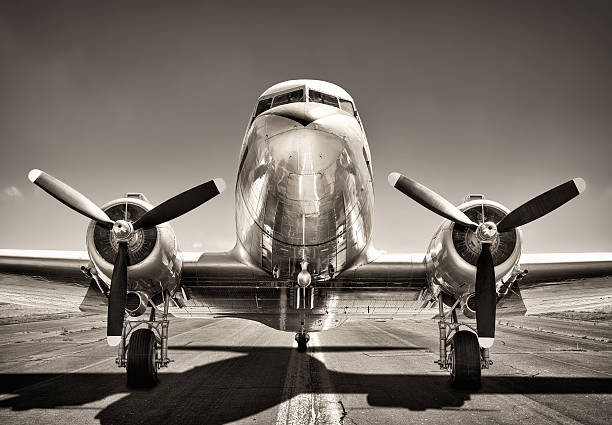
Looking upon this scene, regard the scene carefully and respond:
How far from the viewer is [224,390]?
28.8 feet

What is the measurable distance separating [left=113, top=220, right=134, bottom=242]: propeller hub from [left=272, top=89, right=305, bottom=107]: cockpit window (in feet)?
12.0

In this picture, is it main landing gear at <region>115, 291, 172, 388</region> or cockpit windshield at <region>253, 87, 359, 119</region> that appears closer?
cockpit windshield at <region>253, 87, 359, 119</region>

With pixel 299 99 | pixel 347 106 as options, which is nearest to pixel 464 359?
pixel 347 106

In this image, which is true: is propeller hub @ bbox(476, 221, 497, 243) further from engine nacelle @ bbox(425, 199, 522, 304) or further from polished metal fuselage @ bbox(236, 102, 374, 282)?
polished metal fuselage @ bbox(236, 102, 374, 282)

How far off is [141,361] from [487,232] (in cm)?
726

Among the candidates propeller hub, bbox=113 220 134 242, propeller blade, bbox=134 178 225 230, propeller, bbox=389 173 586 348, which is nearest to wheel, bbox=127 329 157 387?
propeller hub, bbox=113 220 134 242

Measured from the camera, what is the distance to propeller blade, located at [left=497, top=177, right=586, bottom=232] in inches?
344

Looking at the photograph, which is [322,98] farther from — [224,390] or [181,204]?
[224,390]

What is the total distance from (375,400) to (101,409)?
452 cm

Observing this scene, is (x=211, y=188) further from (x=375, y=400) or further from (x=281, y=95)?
(x=375, y=400)

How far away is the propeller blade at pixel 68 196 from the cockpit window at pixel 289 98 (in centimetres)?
405

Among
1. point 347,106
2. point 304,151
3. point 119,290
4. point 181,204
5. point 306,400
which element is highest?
point 347,106

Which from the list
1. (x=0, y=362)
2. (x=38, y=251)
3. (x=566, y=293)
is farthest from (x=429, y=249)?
(x=0, y=362)

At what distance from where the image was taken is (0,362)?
13.2 m
